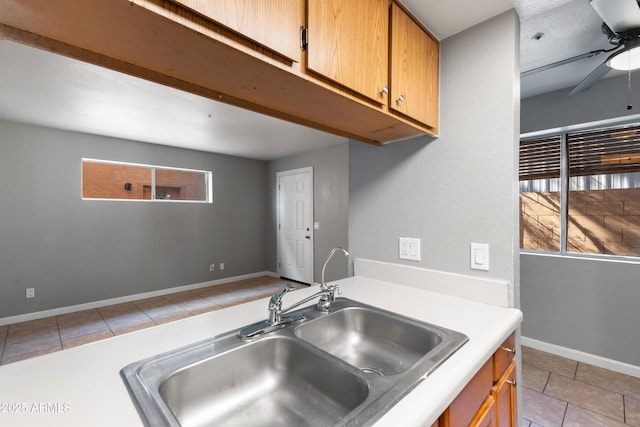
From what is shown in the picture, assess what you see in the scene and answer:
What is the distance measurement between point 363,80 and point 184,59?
0.60 metres

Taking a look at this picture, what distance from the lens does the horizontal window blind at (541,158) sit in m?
2.73

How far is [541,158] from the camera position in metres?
2.81

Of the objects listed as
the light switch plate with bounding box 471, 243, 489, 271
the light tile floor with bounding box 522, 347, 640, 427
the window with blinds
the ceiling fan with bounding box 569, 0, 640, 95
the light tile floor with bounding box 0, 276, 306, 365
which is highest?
the ceiling fan with bounding box 569, 0, 640, 95

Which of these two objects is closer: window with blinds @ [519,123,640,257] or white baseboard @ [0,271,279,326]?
window with blinds @ [519,123,640,257]

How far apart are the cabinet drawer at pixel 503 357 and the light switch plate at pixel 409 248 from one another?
1.81 ft

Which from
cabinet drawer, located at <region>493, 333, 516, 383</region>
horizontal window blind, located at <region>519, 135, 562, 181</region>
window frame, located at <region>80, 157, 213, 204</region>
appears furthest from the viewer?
window frame, located at <region>80, 157, 213, 204</region>

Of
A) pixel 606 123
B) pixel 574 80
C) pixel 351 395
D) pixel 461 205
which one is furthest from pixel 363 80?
pixel 606 123

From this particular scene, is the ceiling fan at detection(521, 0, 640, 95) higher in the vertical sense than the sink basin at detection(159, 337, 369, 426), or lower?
higher

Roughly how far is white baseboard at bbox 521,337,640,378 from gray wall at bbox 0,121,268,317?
4.49 metres

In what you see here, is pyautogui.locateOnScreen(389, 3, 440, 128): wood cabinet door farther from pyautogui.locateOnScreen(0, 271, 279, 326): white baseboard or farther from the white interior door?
pyautogui.locateOnScreen(0, 271, 279, 326): white baseboard

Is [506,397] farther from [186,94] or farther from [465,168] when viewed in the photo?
[186,94]

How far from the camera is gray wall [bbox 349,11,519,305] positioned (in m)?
1.29

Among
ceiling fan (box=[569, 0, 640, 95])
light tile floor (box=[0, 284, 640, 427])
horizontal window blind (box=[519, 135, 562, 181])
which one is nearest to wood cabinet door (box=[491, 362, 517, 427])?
light tile floor (box=[0, 284, 640, 427])

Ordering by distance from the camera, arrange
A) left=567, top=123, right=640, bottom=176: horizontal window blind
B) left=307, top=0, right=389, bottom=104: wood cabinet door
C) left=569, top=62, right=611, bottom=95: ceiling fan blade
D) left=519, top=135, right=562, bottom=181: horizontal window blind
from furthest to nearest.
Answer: left=519, top=135, right=562, bottom=181: horizontal window blind, left=567, top=123, right=640, bottom=176: horizontal window blind, left=569, top=62, right=611, bottom=95: ceiling fan blade, left=307, top=0, right=389, bottom=104: wood cabinet door
